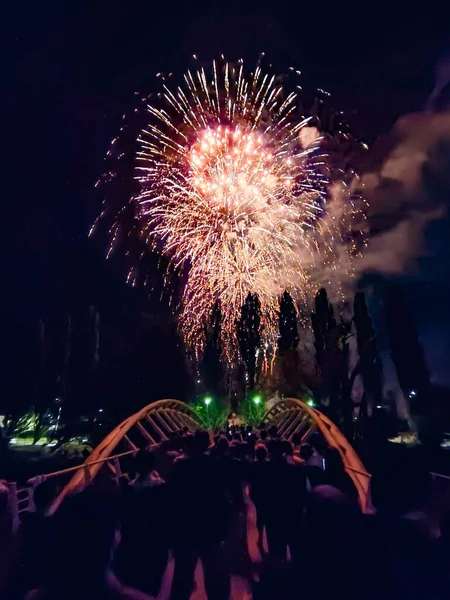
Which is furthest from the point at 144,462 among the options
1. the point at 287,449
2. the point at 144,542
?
the point at 287,449

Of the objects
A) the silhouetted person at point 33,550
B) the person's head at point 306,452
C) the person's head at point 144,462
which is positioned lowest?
the silhouetted person at point 33,550

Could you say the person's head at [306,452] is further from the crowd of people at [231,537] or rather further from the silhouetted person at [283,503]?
the silhouetted person at [283,503]

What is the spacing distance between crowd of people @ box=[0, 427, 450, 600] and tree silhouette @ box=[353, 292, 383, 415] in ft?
134

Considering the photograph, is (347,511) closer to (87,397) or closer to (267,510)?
(267,510)

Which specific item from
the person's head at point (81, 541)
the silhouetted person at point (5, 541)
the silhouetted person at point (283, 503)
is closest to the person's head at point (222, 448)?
the silhouetted person at point (283, 503)

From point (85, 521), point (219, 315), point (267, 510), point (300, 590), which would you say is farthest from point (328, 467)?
point (219, 315)

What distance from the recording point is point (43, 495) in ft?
17.2

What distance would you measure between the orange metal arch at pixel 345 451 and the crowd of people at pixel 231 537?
0.32 m

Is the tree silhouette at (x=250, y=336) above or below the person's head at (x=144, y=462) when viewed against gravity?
above

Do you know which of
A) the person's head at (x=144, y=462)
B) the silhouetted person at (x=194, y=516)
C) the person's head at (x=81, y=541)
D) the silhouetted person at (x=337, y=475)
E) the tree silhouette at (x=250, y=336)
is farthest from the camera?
the tree silhouette at (x=250, y=336)

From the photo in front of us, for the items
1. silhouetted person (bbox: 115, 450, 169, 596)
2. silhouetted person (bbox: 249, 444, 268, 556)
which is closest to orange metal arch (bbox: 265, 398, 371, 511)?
A: silhouetted person (bbox: 249, 444, 268, 556)

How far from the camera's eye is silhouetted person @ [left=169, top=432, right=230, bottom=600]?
4.92 metres

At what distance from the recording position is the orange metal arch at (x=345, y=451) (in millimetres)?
5986

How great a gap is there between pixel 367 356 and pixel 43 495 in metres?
44.0
